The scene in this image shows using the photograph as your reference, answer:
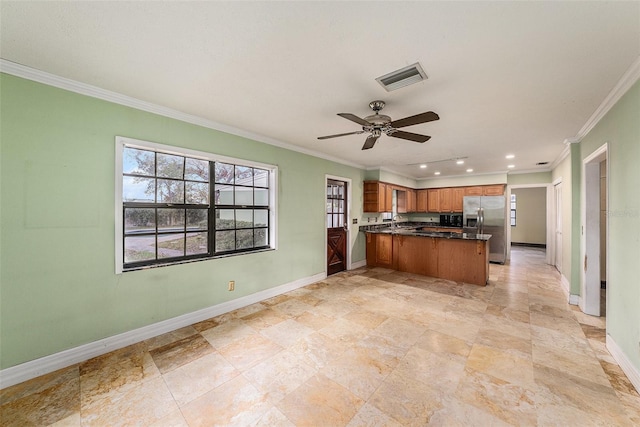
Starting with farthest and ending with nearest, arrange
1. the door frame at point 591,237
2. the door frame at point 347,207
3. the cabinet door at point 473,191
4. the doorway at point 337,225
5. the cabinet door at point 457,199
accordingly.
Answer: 1. the cabinet door at point 457,199
2. the cabinet door at point 473,191
3. the doorway at point 337,225
4. the door frame at point 347,207
5. the door frame at point 591,237

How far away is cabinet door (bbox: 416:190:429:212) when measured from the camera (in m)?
7.97

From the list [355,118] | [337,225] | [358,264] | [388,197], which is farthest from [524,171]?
[355,118]

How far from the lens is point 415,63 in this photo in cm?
187

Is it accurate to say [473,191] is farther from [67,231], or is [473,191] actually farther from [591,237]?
[67,231]

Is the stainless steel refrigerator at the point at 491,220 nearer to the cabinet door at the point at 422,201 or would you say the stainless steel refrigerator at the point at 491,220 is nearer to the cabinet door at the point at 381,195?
the cabinet door at the point at 422,201

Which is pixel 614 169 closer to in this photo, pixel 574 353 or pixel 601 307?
pixel 574 353

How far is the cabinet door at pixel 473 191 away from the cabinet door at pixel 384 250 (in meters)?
3.14

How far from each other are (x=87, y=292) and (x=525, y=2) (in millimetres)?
3946

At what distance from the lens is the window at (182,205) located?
2.67 m

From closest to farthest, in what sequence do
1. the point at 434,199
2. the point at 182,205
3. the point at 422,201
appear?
the point at 182,205 → the point at 434,199 → the point at 422,201

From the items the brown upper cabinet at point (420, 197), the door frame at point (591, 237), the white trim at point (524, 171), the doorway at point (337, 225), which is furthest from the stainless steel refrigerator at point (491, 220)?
the doorway at point (337, 225)

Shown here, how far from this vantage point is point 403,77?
2.03 metres

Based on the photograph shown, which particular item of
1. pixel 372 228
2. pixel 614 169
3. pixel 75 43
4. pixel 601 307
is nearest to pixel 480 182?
pixel 372 228

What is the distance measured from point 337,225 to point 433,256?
2.15 metres
